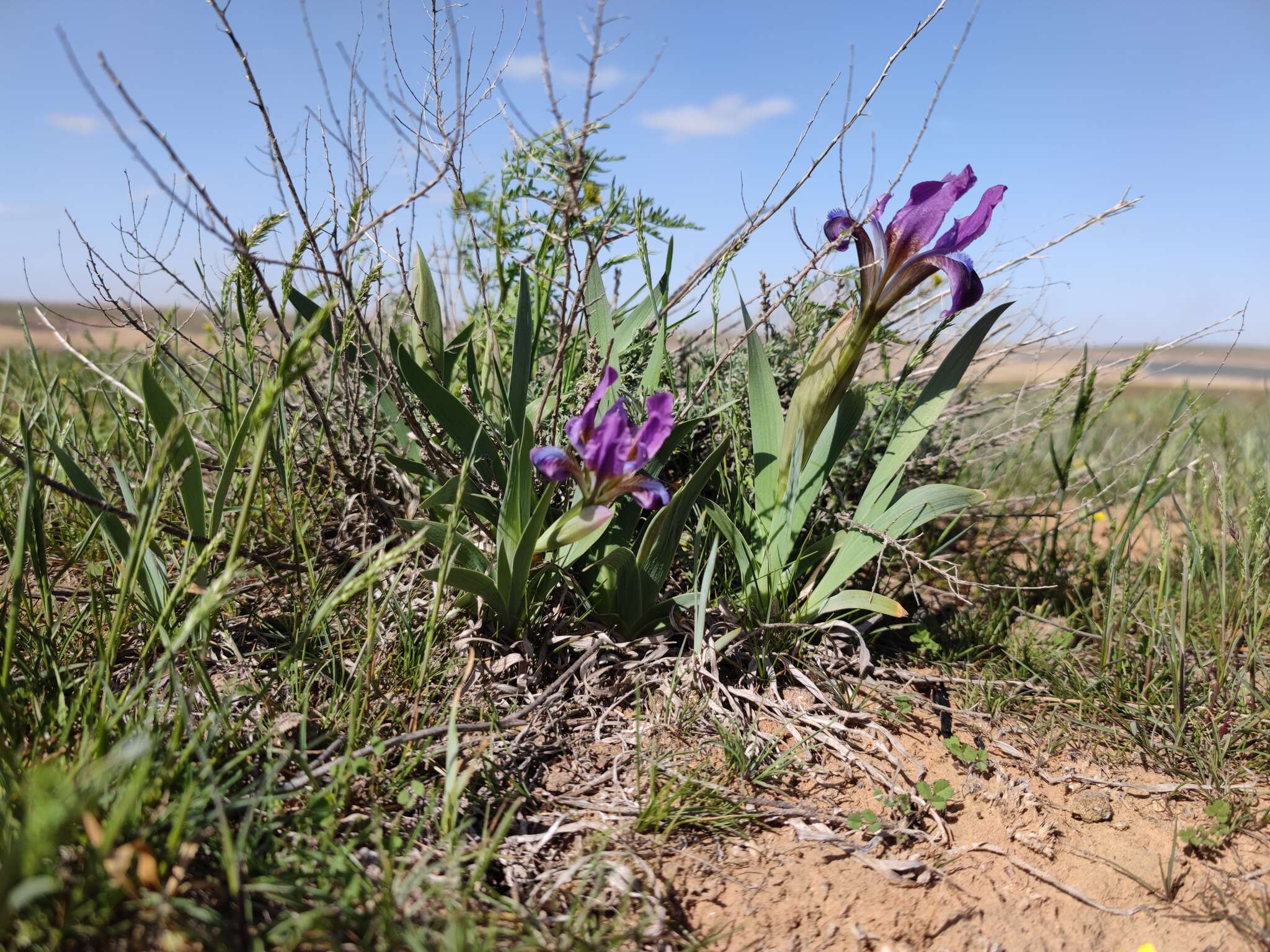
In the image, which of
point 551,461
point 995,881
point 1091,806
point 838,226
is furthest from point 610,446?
point 1091,806

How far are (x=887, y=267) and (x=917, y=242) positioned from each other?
0.08 m

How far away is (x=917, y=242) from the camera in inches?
70.6

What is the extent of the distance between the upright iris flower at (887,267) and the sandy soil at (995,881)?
87 centimetres

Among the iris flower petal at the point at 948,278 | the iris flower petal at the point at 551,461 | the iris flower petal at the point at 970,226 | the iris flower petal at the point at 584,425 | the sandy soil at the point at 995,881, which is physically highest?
the iris flower petal at the point at 970,226

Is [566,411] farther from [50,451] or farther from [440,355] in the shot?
[50,451]

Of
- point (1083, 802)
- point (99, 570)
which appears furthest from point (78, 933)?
point (1083, 802)

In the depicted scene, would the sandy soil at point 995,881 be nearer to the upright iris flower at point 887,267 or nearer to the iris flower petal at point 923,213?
the upright iris flower at point 887,267

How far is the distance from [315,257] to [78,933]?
1.31 m

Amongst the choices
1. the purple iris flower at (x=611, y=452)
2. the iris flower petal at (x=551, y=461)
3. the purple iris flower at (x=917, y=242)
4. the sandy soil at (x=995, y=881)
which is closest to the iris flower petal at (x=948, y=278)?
the purple iris flower at (x=917, y=242)

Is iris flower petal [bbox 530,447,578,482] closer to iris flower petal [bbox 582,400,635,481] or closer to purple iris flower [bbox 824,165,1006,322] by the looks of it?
iris flower petal [bbox 582,400,635,481]

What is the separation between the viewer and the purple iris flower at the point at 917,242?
1727 millimetres

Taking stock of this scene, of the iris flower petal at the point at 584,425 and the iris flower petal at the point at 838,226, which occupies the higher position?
the iris flower petal at the point at 838,226

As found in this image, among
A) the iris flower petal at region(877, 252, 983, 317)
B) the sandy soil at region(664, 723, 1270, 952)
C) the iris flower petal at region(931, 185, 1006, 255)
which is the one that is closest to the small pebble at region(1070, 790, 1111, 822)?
the sandy soil at region(664, 723, 1270, 952)

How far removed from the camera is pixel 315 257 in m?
1.76
